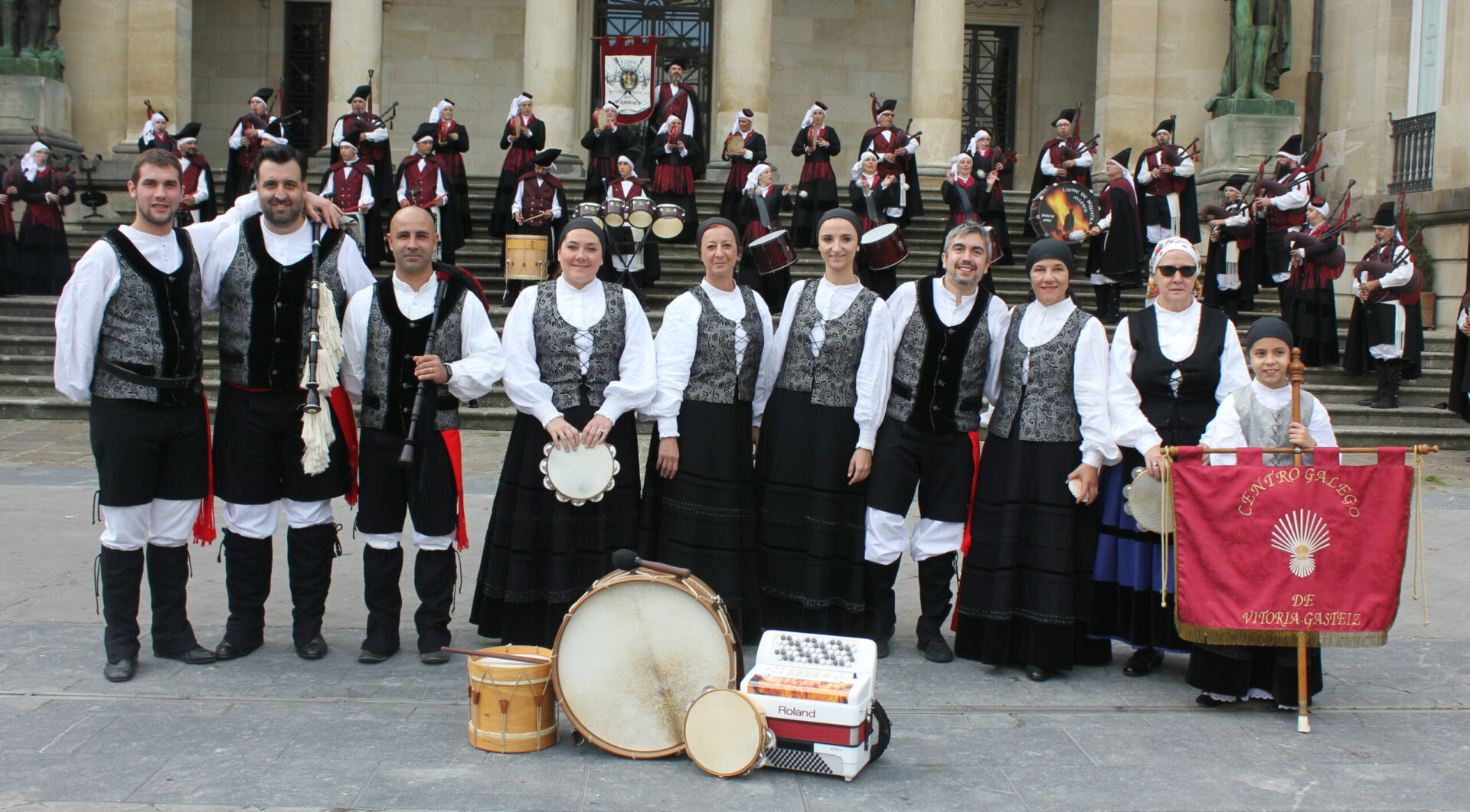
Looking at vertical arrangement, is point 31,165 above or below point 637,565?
above

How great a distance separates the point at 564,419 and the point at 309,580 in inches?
48.9

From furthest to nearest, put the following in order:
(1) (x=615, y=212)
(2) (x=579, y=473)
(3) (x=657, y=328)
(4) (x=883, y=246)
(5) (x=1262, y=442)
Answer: (3) (x=657, y=328) → (1) (x=615, y=212) → (4) (x=883, y=246) → (2) (x=579, y=473) → (5) (x=1262, y=442)

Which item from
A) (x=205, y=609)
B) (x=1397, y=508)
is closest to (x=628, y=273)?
(x=205, y=609)

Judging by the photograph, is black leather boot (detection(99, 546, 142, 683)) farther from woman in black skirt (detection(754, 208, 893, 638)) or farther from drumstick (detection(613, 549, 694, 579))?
woman in black skirt (detection(754, 208, 893, 638))

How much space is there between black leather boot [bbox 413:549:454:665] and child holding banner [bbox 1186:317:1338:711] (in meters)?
2.97

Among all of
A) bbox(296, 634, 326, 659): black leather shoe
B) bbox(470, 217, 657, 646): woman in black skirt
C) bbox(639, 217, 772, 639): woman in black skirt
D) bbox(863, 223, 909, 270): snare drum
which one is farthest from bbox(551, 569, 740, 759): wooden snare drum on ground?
bbox(863, 223, 909, 270): snare drum

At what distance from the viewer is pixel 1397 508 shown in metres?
4.48

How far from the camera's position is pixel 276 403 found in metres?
5.03

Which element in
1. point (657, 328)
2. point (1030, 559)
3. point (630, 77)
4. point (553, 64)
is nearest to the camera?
point (1030, 559)

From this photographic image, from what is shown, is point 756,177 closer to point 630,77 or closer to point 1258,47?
point 630,77

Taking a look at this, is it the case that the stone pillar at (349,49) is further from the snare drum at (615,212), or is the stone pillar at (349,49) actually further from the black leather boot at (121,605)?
the black leather boot at (121,605)

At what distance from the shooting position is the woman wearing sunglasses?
16.5 ft

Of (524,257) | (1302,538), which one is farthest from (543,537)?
(524,257)

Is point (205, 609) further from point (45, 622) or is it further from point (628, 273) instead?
point (628, 273)
